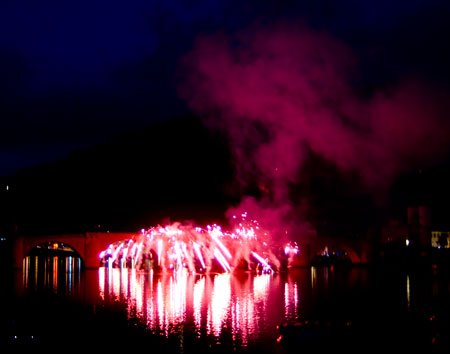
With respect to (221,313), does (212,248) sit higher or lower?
higher

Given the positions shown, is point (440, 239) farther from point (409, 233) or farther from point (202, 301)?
point (202, 301)

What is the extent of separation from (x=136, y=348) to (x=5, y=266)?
109 ft

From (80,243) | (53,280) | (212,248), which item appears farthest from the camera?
(212,248)

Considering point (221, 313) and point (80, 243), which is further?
point (80, 243)

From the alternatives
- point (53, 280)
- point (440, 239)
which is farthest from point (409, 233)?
point (53, 280)

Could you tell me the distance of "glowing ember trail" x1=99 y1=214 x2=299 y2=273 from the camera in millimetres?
48938

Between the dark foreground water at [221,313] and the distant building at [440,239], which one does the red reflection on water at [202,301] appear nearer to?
the dark foreground water at [221,313]

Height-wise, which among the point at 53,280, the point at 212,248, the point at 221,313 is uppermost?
the point at 212,248

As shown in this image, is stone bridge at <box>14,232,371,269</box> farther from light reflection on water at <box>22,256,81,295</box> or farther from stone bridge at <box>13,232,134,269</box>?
light reflection on water at <box>22,256,81,295</box>

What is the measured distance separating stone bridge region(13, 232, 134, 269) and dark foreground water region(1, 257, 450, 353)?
5.45 meters

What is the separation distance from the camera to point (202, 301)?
2881 centimetres

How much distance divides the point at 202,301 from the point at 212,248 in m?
21.3

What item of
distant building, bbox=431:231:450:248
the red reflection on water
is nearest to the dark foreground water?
the red reflection on water

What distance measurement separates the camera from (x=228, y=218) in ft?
177
